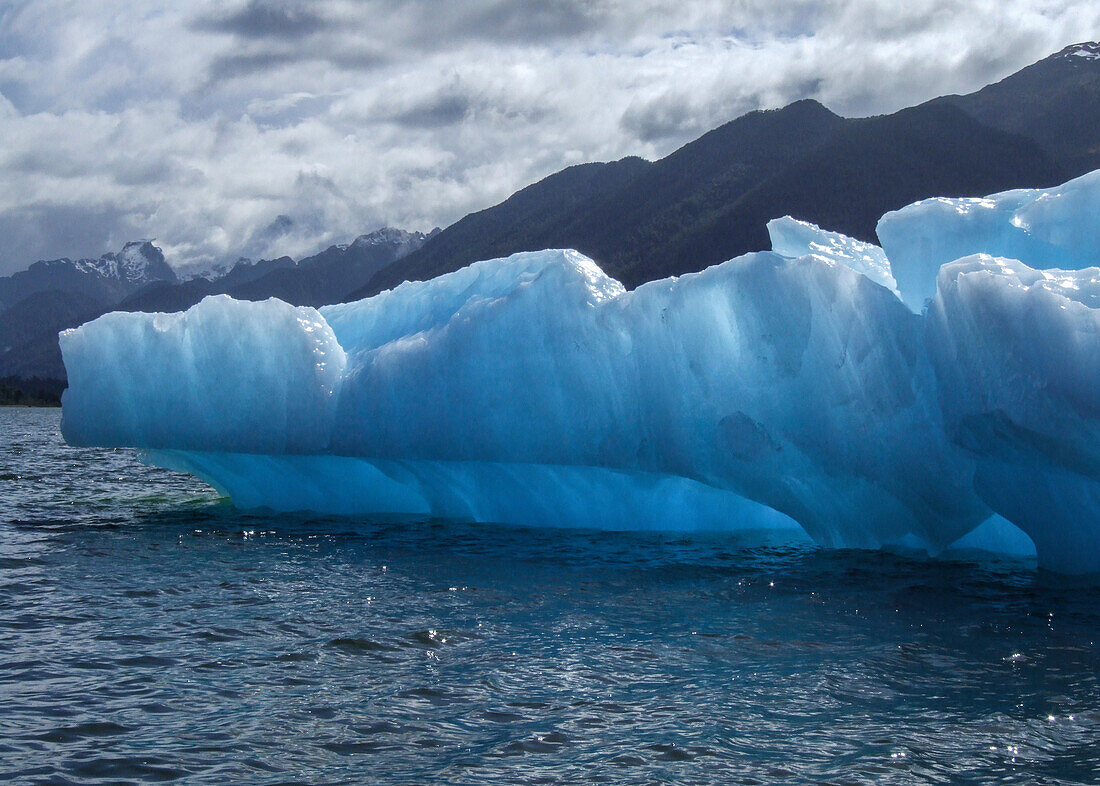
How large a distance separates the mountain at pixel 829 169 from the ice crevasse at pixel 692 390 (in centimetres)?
10259

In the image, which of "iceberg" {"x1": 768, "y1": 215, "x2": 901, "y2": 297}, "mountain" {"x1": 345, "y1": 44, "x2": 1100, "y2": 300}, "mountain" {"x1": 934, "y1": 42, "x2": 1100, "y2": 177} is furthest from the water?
"mountain" {"x1": 934, "y1": 42, "x2": 1100, "y2": 177}

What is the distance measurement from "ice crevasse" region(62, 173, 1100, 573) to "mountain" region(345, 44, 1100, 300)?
103 m

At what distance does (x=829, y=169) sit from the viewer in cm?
13050

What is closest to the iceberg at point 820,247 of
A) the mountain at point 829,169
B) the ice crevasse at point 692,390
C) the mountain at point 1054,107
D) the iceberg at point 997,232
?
the ice crevasse at point 692,390

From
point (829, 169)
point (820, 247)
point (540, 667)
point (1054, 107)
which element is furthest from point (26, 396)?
point (1054, 107)

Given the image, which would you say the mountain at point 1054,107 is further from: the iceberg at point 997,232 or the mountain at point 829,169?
the iceberg at point 997,232

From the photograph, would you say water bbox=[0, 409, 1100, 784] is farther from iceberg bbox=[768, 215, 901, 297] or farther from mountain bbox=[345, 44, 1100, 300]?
mountain bbox=[345, 44, 1100, 300]

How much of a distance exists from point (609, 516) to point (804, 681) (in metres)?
7.10

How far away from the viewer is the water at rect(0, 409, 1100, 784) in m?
5.34

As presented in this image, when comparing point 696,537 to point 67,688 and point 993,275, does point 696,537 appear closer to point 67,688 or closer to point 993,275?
point 993,275

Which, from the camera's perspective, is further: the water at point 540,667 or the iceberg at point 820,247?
the iceberg at point 820,247

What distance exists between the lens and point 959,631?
25.3ft

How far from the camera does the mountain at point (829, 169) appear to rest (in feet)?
399

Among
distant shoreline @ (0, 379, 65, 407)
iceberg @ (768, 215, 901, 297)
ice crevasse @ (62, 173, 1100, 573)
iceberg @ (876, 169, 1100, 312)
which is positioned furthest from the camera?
distant shoreline @ (0, 379, 65, 407)
